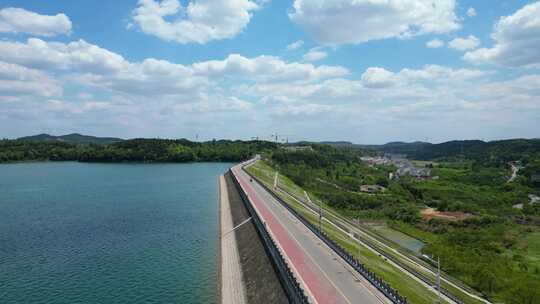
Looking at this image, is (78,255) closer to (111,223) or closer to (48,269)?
(48,269)

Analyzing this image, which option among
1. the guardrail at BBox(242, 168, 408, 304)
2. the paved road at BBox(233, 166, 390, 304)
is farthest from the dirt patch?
the guardrail at BBox(242, 168, 408, 304)

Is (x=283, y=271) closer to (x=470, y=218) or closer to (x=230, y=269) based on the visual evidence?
(x=230, y=269)

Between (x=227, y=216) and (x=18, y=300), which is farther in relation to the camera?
(x=227, y=216)

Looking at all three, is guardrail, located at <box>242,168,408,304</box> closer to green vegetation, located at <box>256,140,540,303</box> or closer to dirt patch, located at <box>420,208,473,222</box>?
green vegetation, located at <box>256,140,540,303</box>

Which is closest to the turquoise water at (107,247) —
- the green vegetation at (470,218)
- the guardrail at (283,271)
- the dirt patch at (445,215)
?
the guardrail at (283,271)

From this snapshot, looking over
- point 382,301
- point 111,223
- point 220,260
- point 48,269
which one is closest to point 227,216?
point 111,223
